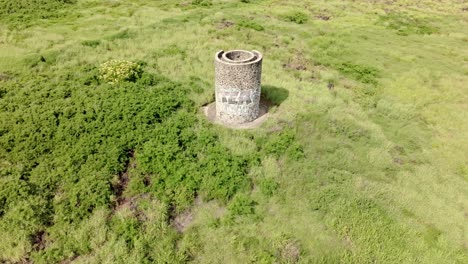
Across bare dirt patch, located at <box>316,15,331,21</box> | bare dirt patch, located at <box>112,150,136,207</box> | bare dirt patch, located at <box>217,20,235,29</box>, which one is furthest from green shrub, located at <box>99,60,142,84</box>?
bare dirt patch, located at <box>316,15,331,21</box>

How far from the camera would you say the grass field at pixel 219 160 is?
797 cm

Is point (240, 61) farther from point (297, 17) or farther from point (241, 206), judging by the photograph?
point (297, 17)

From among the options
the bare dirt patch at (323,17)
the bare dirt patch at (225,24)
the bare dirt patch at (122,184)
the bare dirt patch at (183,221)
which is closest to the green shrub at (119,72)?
the bare dirt patch at (122,184)

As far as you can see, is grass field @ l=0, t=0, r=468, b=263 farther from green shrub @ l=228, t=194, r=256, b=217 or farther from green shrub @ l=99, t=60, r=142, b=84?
green shrub @ l=99, t=60, r=142, b=84

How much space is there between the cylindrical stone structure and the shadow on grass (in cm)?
166

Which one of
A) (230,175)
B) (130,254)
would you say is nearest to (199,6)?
(230,175)

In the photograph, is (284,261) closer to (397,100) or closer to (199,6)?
(397,100)

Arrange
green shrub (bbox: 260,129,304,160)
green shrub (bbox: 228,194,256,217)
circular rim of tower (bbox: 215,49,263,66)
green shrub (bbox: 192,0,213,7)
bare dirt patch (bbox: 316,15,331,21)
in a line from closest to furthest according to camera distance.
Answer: green shrub (bbox: 228,194,256,217) < green shrub (bbox: 260,129,304,160) < circular rim of tower (bbox: 215,49,263,66) < bare dirt patch (bbox: 316,15,331,21) < green shrub (bbox: 192,0,213,7)

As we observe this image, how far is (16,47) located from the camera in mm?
16844

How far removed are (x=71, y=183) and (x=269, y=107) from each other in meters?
7.69

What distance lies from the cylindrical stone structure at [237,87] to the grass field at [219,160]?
757 millimetres

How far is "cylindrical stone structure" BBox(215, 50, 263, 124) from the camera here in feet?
35.1

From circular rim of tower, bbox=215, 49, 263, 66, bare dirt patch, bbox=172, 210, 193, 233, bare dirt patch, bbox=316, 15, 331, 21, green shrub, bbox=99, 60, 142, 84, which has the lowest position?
bare dirt patch, bbox=172, 210, 193, 233

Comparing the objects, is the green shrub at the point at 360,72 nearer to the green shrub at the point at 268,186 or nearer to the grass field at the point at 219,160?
the grass field at the point at 219,160
